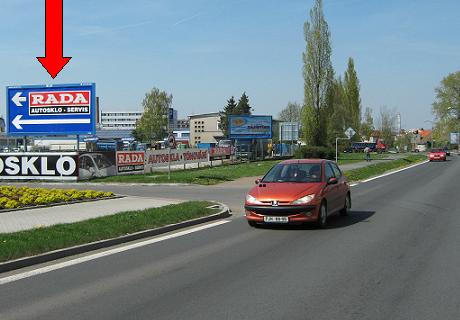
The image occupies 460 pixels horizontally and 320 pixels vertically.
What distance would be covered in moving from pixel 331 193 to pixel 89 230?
5341 millimetres

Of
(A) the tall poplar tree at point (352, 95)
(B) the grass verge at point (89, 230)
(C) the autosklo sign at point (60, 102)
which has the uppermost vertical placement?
(A) the tall poplar tree at point (352, 95)

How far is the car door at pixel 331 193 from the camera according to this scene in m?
12.1

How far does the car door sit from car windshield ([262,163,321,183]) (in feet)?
0.98

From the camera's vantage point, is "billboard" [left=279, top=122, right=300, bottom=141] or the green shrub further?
"billboard" [left=279, top=122, right=300, bottom=141]

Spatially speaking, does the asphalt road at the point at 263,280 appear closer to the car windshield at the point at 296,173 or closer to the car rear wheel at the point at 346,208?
the car windshield at the point at 296,173

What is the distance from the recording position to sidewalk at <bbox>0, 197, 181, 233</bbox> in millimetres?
11531

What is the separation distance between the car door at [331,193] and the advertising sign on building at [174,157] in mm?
21345

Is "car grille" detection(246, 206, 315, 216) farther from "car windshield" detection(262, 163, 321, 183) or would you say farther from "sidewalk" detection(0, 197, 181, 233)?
"sidewalk" detection(0, 197, 181, 233)

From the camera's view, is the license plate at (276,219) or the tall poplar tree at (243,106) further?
the tall poplar tree at (243,106)

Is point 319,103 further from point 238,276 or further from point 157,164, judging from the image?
point 238,276

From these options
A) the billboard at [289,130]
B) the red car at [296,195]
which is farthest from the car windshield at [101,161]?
the billboard at [289,130]

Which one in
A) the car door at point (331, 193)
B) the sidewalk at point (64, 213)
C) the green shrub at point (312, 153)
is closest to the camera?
the sidewalk at point (64, 213)

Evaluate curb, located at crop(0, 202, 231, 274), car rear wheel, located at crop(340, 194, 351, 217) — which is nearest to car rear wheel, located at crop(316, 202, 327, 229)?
car rear wheel, located at crop(340, 194, 351, 217)

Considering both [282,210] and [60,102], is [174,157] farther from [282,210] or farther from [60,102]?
[282,210]
